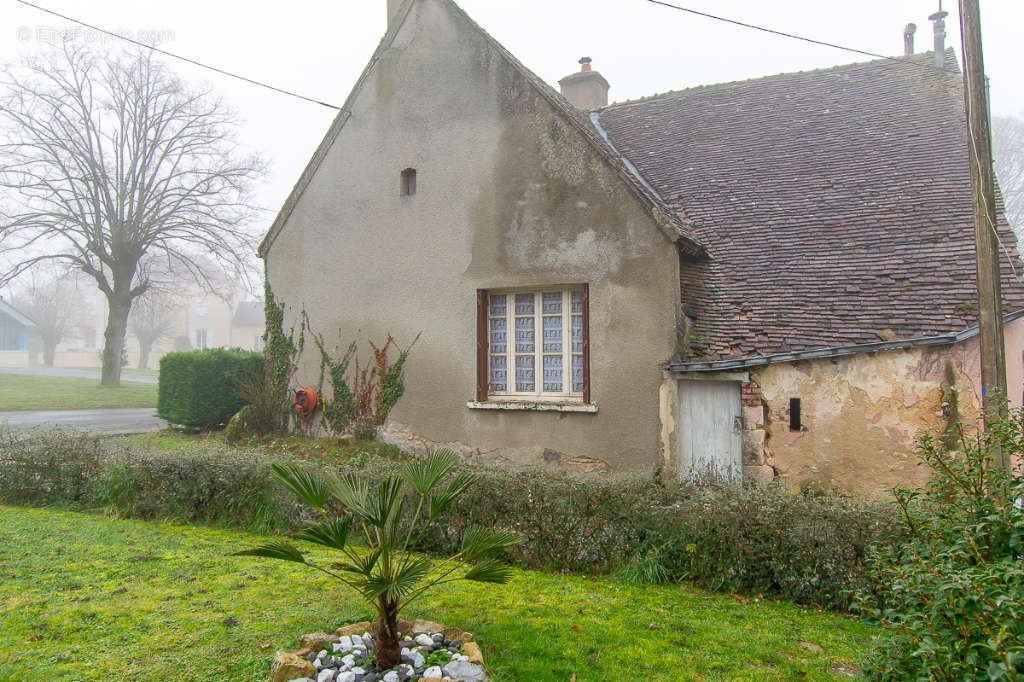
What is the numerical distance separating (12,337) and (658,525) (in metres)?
63.9

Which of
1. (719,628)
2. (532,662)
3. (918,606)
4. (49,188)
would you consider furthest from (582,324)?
(49,188)

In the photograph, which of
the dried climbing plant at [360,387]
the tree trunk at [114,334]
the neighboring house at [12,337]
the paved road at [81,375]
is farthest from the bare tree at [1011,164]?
the neighboring house at [12,337]

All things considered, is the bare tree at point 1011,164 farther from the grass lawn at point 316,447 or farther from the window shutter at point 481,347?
the grass lawn at point 316,447

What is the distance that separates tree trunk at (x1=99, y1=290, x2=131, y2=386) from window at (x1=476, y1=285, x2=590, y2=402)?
76.1 ft

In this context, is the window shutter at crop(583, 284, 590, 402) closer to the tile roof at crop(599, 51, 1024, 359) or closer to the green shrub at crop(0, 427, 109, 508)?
the tile roof at crop(599, 51, 1024, 359)

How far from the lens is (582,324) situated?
10.1 m

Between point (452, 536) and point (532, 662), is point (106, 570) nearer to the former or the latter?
point (452, 536)

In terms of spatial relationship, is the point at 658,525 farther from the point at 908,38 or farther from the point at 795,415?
the point at 908,38

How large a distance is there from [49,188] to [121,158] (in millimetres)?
3512

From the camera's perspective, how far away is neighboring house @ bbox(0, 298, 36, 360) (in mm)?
51062

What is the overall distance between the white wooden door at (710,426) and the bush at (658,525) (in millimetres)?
2281

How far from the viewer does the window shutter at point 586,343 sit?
995cm

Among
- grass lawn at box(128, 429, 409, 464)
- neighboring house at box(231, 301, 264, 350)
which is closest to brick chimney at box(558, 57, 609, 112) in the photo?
grass lawn at box(128, 429, 409, 464)

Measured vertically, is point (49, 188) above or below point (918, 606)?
above
